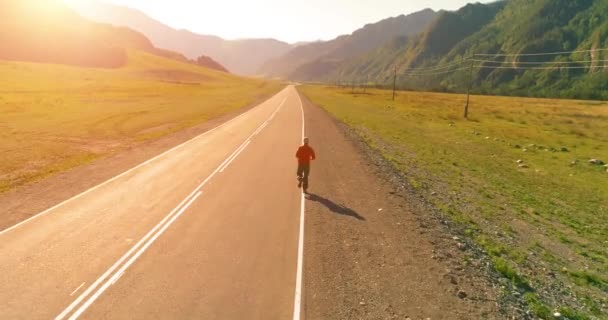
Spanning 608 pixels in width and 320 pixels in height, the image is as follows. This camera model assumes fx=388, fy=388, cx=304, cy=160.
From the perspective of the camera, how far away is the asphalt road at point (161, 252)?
25.4ft

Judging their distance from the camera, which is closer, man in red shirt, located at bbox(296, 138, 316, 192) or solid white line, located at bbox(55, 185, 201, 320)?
solid white line, located at bbox(55, 185, 201, 320)

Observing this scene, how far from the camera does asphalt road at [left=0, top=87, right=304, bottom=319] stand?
7.73m

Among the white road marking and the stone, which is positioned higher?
the white road marking

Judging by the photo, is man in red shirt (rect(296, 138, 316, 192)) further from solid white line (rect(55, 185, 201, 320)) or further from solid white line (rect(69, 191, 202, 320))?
solid white line (rect(55, 185, 201, 320))

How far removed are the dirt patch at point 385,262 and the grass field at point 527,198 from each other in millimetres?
1055

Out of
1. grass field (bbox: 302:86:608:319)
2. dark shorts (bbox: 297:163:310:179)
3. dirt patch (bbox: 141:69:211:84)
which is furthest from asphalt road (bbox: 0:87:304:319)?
dirt patch (bbox: 141:69:211:84)

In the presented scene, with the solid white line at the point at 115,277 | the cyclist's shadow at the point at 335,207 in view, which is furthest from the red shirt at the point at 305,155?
the solid white line at the point at 115,277

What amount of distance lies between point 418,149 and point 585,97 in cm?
13782

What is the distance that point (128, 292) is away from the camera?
8.16 metres

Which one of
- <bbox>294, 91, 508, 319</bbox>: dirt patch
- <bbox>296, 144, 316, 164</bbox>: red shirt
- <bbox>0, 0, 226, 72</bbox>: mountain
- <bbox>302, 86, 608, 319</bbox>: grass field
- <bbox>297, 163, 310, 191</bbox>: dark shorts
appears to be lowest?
<bbox>302, 86, 608, 319</bbox>: grass field

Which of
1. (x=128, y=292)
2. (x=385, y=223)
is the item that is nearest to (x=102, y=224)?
(x=128, y=292)

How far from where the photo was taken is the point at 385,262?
32.5 ft

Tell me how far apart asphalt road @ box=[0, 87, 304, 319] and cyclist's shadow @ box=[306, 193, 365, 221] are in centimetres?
74

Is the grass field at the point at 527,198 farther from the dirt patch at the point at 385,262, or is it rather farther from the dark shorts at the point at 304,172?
the dark shorts at the point at 304,172
